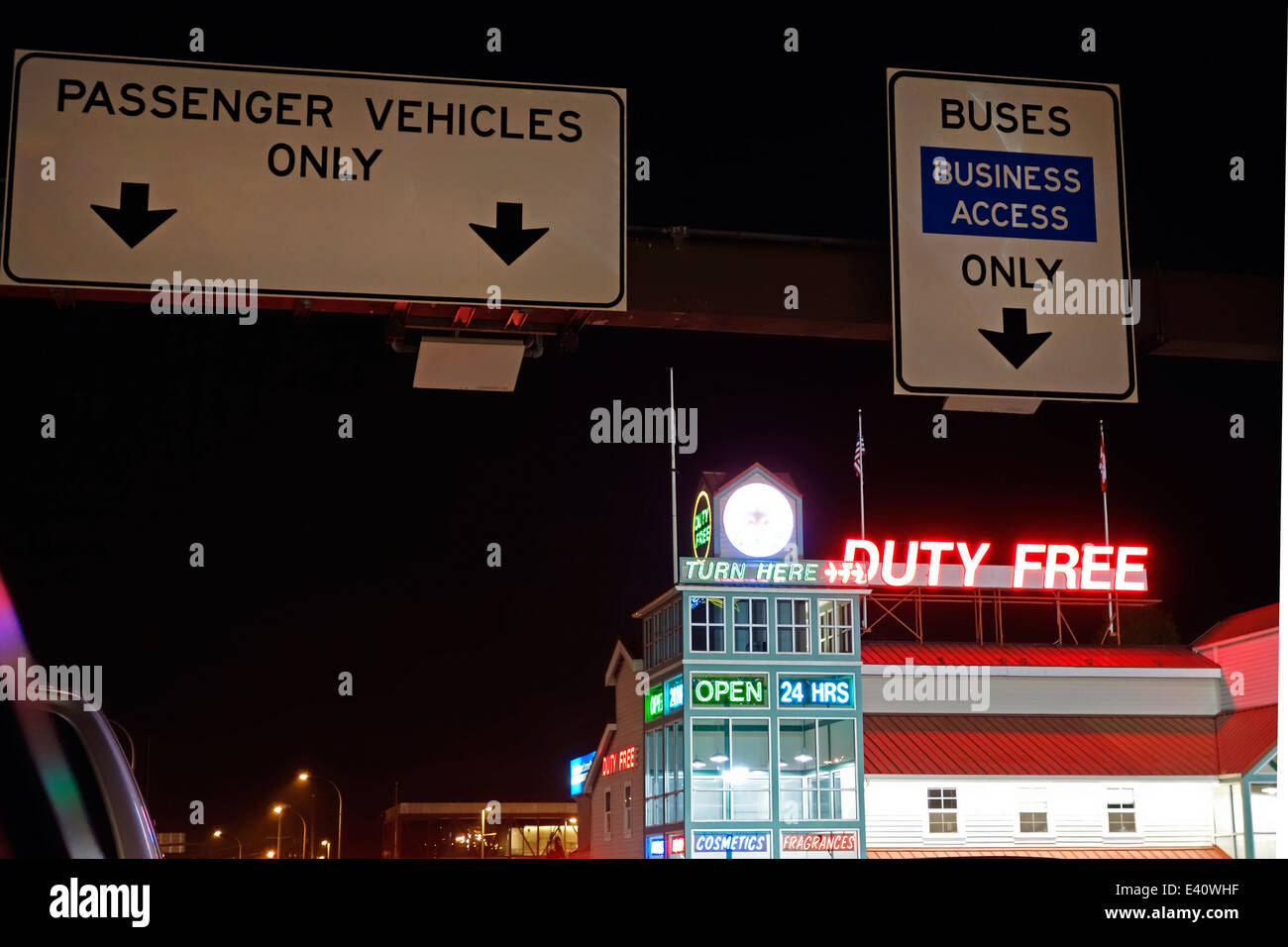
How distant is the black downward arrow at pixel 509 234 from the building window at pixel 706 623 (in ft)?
113

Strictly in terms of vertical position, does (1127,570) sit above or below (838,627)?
above

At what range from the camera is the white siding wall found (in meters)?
40.2

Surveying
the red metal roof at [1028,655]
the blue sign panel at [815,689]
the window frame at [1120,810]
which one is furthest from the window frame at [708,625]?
the window frame at [1120,810]

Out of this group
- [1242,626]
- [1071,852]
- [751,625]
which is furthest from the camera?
[1242,626]

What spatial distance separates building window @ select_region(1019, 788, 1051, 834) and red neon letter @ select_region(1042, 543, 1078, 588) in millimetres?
6734

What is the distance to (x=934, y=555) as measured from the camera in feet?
143

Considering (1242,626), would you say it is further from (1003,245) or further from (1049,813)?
(1003,245)

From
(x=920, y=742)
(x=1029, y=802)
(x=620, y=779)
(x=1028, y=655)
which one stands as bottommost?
(x=1029, y=802)

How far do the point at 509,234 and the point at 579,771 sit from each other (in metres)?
48.2

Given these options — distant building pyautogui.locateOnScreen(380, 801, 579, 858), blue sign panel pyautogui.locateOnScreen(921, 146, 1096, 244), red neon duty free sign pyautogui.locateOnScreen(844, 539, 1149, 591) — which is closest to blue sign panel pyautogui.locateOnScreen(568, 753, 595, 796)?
red neon duty free sign pyautogui.locateOnScreen(844, 539, 1149, 591)

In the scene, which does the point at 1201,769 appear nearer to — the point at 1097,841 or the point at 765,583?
the point at 1097,841

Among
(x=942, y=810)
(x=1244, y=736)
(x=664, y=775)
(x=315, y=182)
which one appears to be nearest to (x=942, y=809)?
(x=942, y=810)

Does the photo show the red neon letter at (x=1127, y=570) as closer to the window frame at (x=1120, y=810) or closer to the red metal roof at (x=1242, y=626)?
the red metal roof at (x=1242, y=626)

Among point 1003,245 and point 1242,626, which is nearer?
point 1003,245
